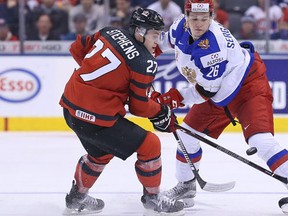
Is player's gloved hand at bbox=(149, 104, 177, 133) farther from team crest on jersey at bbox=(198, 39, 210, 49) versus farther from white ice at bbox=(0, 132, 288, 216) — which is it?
white ice at bbox=(0, 132, 288, 216)

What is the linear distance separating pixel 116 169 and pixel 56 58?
70.9 inches

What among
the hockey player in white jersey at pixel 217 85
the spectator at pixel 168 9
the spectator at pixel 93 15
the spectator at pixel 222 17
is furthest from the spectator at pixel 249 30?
the hockey player in white jersey at pixel 217 85

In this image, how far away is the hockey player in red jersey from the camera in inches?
145

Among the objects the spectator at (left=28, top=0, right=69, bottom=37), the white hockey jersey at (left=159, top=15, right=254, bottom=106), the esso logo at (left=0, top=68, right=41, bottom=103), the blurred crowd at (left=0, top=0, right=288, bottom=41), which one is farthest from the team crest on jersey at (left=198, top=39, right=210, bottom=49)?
the spectator at (left=28, top=0, right=69, bottom=37)

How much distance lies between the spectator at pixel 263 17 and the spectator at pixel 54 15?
1640 mm

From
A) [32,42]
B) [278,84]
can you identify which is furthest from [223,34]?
[32,42]

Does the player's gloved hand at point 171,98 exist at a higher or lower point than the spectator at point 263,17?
higher

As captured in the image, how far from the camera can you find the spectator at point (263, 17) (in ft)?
23.2

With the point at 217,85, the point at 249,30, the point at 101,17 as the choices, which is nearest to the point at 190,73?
the point at 217,85

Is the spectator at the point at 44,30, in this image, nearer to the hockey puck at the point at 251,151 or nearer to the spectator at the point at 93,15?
the spectator at the point at 93,15

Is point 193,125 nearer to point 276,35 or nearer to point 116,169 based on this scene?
point 116,169

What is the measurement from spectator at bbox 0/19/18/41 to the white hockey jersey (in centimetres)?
308

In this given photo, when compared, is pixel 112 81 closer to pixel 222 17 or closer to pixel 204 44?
pixel 204 44

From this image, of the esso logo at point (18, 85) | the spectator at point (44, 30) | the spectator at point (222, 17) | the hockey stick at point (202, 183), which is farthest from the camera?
the spectator at point (222, 17)
